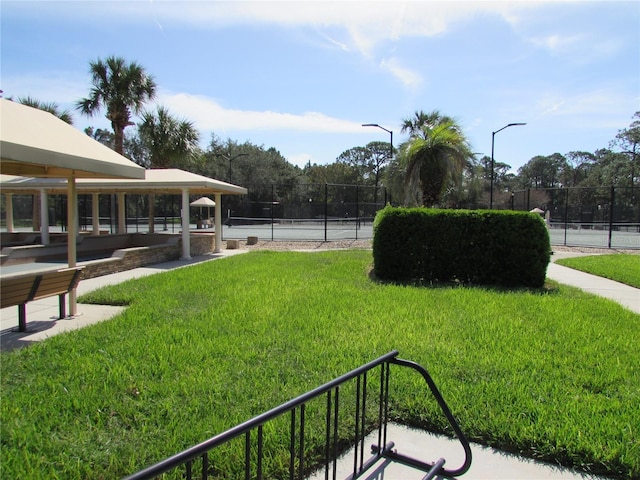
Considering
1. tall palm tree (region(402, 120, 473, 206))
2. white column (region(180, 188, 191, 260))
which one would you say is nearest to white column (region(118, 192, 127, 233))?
white column (region(180, 188, 191, 260))

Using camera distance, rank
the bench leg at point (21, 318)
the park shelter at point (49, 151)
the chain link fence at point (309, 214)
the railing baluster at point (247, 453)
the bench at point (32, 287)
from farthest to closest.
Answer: the chain link fence at point (309, 214), the bench leg at point (21, 318), the bench at point (32, 287), the park shelter at point (49, 151), the railing baluster at point (247, 453)

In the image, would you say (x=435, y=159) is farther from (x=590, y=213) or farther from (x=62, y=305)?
(x=590, y=213)

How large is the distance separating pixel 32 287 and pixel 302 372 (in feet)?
13.1

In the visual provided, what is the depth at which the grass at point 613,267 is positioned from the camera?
33.6 ft

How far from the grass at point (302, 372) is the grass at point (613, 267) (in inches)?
→ 144

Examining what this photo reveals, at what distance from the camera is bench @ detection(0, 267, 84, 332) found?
5203mm

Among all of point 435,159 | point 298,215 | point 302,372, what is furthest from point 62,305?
point 298,215

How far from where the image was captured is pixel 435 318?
20.0ft

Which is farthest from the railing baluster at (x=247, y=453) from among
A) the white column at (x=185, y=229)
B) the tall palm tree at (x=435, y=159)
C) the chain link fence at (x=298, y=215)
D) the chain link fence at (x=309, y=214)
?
the chain link fence at (x=309, y=214)

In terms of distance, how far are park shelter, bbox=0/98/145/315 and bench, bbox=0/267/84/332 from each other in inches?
16.3

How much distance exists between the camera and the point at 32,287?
219 inches

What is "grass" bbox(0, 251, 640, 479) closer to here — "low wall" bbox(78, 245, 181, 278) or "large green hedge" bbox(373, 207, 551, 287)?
"large green hedge" bbox(373, 207, 551, 287)

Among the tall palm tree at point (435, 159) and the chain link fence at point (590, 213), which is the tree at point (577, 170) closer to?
the chain link fence at point (590, 213)

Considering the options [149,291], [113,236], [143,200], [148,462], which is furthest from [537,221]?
[143,200]
